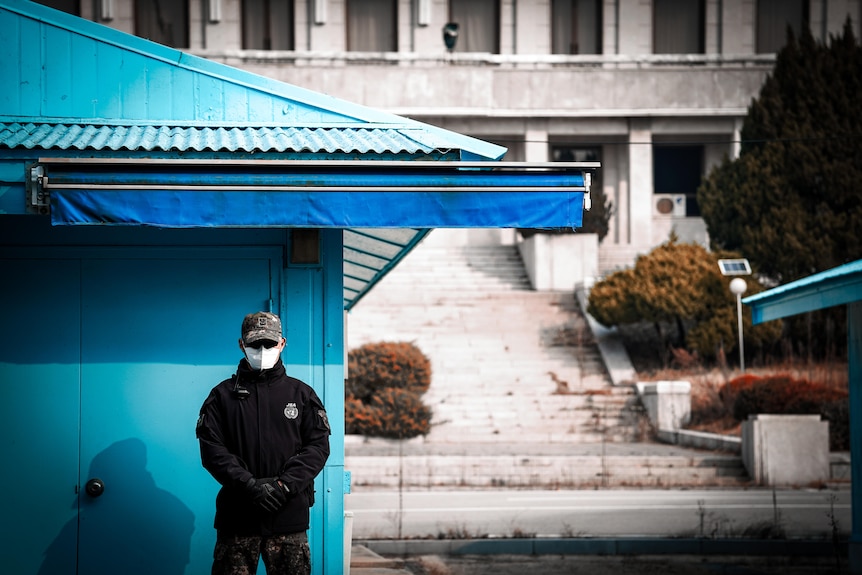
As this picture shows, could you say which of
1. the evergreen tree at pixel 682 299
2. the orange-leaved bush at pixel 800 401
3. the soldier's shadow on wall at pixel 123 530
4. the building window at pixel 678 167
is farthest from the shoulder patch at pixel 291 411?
the building window at pixel 678 167

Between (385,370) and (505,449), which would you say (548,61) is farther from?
(505,449)

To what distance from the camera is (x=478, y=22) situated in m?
41.5

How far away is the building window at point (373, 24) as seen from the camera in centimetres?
4119

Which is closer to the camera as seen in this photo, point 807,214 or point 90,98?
point 90,98

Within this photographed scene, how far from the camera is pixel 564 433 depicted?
2292 centimetres

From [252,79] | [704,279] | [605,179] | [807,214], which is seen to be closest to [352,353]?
[704,279]

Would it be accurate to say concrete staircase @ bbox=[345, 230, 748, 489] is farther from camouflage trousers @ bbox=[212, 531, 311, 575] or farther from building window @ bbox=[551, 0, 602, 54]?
camouflage trousers @ bbox=[212, 531, 311, 575]

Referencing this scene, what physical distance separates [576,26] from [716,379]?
753 inches

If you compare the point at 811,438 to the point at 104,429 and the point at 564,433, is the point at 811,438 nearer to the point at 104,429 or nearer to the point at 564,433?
the point at 564,433

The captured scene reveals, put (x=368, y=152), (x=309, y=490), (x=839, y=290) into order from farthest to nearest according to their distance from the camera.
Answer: (x=839, y=290)
(x=368, y=152)
(x=309, y=490)

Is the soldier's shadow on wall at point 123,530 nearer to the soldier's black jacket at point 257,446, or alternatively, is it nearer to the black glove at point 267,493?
the soldier's black jacket at point 257,446

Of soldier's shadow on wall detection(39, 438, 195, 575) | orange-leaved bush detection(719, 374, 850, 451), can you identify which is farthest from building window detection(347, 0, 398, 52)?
soldier's shadow on wall detection(39, 438, 195, 575)

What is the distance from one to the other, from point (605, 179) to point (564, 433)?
781 inches

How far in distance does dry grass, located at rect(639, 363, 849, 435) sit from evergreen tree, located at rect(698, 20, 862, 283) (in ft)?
16.2
